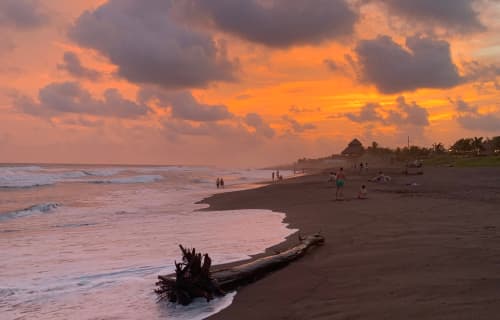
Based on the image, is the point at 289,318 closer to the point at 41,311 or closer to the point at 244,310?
the point at 244,310

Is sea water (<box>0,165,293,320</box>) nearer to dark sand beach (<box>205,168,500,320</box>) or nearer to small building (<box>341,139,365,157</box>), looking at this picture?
dark sand beach (<box>205,168,500,320</box>)

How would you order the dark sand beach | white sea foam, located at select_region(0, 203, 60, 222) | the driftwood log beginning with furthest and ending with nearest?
white sea foam, located at select_region(0, 203, 60, 222), the driftwood log, the dark sand beach

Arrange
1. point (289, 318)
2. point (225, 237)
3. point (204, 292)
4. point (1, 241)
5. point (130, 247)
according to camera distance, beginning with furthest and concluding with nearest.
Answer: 1. point (1, 241)
2. point (225, 237)
3. point (130, 247)
4. point (204, 292)
5. point (289, 318)

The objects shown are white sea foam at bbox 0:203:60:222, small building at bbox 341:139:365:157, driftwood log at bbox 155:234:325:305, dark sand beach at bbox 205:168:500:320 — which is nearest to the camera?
dark sand beach at bbox 205:168:500:320

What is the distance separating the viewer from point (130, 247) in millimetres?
11719

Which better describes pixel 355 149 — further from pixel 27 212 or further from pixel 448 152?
pixel 27 212

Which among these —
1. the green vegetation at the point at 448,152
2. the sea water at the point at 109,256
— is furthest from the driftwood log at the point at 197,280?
the green vegetation at the point at 448,152

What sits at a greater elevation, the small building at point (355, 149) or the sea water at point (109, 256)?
the small building at point (355, 149)

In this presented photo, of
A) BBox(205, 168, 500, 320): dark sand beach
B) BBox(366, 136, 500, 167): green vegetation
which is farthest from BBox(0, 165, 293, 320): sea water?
BBox(366, 136, 500, 167): green vegetation

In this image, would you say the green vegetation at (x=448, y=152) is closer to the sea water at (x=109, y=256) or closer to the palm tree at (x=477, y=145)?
the palm tree at (x=477, y=145)

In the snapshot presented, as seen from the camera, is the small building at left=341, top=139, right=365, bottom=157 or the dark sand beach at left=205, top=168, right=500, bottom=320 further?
the small building at left=341, top=139, right=365, bottom=157

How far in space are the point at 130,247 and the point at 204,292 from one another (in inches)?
223

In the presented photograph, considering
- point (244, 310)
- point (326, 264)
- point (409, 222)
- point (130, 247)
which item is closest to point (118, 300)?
point (244, 310)

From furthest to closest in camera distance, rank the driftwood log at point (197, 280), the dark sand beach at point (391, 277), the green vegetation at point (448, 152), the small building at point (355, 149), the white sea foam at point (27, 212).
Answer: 1. the small building at point (355, 149)
2. the green vegetation at point (448, 152)
3. the white sea foam at point (27, 212)
4. the driftwood log at point (197, 280)
5. the dark sand beach at point (391, 277)
